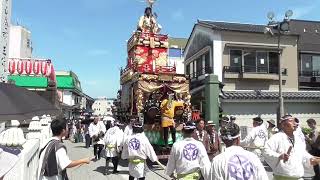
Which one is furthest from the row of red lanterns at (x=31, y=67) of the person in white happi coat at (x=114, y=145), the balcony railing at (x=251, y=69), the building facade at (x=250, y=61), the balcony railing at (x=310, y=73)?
the balcony railing at (x=310, y=73)

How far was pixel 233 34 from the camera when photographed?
2719cm

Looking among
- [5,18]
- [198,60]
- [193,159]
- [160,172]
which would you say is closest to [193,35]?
[198,60]

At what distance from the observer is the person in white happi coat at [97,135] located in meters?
16.2

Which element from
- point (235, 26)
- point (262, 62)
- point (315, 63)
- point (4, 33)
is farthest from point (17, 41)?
point (4, 33)

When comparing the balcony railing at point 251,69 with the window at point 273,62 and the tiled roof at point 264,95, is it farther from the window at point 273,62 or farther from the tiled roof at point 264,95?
the tiled roof at point 264,95

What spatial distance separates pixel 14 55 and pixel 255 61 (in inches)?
910

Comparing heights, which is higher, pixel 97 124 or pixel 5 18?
pixel 5 18

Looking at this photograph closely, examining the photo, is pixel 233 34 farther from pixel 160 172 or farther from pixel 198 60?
pixel 160 172

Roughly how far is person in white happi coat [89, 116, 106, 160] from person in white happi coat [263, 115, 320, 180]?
10838mm

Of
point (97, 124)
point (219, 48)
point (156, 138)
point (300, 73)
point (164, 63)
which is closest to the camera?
point (156, 138)

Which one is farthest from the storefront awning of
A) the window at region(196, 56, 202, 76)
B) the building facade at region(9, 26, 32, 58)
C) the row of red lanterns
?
the window at region(196, 56, 202, 76)

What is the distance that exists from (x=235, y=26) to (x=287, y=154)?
2401 cm

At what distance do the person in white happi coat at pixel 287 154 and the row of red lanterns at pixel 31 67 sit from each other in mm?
25617

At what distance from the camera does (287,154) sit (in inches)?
222
